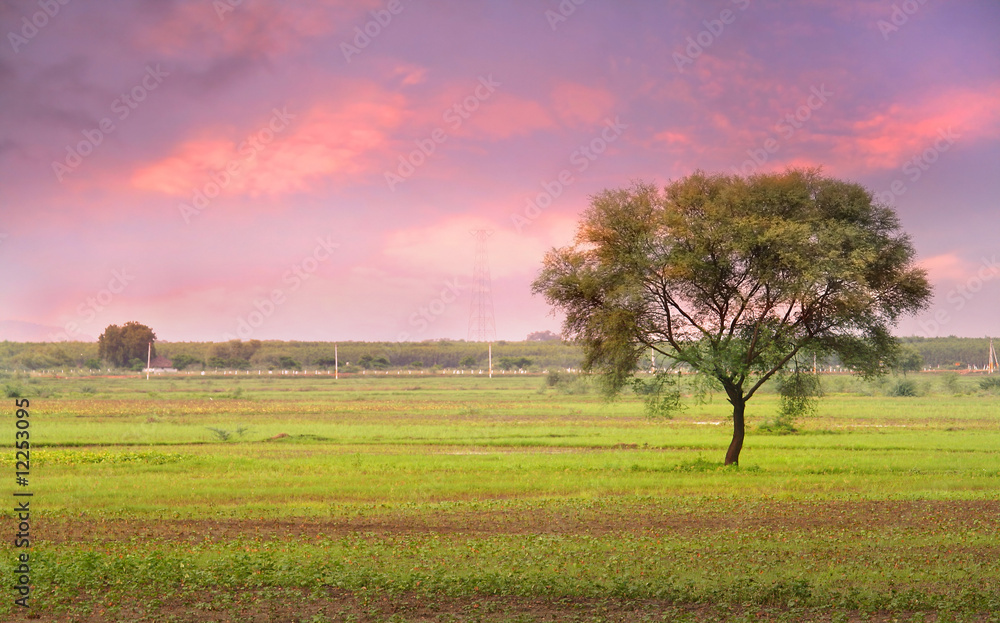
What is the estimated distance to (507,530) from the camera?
20719 mm

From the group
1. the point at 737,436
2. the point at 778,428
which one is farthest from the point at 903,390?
the point at 737,436

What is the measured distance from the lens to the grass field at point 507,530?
47.0 ft

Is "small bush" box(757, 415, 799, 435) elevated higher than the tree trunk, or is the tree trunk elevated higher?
the tree trunk

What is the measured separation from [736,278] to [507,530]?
1758cm

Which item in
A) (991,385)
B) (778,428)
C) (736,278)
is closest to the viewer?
(736,278)

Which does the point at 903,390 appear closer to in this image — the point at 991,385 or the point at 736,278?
the point at 991,385

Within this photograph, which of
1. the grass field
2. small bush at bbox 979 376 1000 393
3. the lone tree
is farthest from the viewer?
small bush at bbox 979 376 1000 393

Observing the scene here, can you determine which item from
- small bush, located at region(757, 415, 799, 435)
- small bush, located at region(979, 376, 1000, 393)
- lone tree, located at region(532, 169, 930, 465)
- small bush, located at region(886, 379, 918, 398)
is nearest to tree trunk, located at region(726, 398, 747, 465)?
lone tree, located at region(532, 169, 930, 465)

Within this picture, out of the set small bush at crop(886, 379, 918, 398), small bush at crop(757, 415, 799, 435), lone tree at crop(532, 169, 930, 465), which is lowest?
small bush at crop(757, 415, 799, 435)

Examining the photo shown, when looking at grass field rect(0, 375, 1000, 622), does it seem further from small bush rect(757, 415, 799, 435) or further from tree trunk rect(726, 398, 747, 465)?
small bush rect(757, 415, 799, 435)

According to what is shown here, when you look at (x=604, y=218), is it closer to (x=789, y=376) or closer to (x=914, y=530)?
(x=789, y=376)

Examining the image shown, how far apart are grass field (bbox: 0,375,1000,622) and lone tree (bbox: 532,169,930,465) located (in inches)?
193

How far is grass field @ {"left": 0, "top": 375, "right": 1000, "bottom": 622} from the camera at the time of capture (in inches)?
564

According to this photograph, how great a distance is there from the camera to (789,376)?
3662 centimetres
